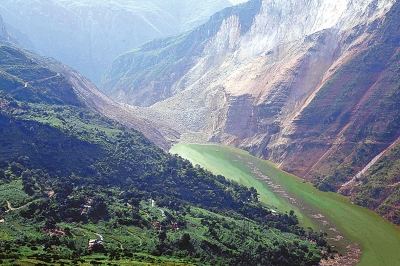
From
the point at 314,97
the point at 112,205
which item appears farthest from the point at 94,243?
the point at 314,97

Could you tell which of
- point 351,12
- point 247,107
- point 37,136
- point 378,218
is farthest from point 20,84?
point 351,12

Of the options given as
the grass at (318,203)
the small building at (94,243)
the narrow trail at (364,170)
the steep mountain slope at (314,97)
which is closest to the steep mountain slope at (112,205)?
the small building at (94,243)

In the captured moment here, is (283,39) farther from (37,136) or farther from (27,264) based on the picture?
(27,264)

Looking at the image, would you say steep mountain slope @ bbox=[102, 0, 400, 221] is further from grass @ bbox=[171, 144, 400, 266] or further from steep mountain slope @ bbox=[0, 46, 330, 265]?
steep mountain slope @ bbox=[0, 46, 330, 265]

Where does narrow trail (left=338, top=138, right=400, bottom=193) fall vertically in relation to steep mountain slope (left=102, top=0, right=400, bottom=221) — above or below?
below

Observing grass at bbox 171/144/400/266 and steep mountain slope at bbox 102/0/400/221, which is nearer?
grass at bbox 171/144/400/266

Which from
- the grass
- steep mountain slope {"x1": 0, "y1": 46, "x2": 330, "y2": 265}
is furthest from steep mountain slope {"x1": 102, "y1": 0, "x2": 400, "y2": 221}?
steep mountain slope {"x1": 0, "y1": 46, "x2": 330, "y2": 265}

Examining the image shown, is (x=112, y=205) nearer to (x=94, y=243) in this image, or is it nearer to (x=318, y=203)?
(x=94, y=243)
